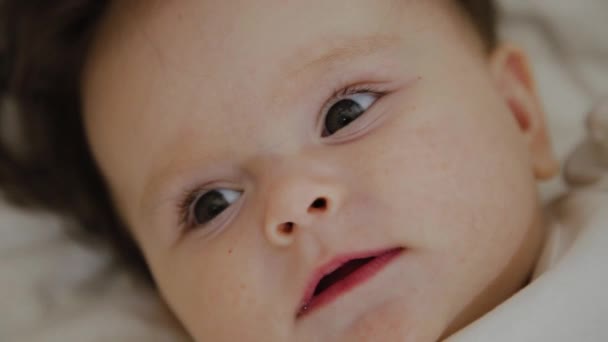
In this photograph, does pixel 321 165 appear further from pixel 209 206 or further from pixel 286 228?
pixel 209 206

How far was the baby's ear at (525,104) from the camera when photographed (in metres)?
1.09

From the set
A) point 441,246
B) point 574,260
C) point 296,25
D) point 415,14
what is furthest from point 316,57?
point 574,260

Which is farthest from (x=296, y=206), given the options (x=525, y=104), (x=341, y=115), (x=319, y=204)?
(x=525, y=104)

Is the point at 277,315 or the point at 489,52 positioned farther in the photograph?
the point at 489,52

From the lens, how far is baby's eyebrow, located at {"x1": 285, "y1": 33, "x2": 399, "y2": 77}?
2.93ft

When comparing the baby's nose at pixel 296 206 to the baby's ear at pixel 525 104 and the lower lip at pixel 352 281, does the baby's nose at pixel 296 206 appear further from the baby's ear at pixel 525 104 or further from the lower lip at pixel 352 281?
the baby's ear at pixel 525 104

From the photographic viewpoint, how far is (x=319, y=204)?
2.75ft

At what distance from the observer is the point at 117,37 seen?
103cm

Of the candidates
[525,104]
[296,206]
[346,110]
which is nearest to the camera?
[296,206]

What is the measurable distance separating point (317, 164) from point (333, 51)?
147mm

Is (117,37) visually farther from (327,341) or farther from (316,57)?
(327,341)

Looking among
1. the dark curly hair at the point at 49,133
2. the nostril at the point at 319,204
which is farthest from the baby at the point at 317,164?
the dark curly hair at the point at 49,133

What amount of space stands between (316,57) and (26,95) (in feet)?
2.07

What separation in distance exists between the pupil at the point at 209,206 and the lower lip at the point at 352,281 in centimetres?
20
